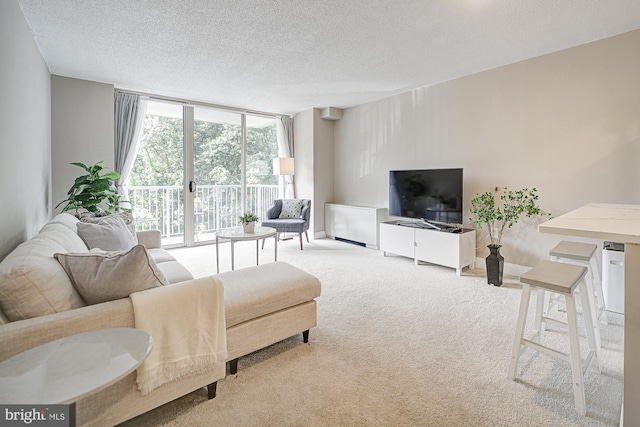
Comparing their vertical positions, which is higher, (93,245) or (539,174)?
(539,174)

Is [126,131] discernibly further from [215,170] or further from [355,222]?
[355,222]

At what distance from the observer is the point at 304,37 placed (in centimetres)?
285

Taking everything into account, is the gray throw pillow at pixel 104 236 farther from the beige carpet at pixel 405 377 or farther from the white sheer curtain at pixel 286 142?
the white sheer curtain at pixel 286 142

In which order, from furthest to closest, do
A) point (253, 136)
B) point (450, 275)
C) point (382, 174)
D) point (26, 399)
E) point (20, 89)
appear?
point (253, 136), point (382, 174), point (450, 275), point (20, 89), point (26, 399)

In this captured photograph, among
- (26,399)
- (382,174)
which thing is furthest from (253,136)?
(26,399)

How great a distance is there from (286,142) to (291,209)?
1447 millimetres

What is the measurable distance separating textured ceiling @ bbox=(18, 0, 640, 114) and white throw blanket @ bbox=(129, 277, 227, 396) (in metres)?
2.14

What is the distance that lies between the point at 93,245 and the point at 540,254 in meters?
4.18

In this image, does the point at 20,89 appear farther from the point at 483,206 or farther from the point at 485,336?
the point at 483,206

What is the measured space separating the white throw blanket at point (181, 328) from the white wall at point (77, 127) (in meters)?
3.70

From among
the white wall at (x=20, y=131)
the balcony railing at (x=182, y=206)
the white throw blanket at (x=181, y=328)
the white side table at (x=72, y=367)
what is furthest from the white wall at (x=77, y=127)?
the white side table at (x=72, y=367)

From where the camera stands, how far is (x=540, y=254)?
338 cm

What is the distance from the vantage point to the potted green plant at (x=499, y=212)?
10.8 feet

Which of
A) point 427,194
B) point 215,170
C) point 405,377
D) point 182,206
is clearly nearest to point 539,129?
point 427,194
